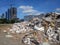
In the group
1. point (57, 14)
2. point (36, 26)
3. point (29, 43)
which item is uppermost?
point (57, 14)

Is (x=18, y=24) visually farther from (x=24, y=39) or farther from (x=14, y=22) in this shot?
(x=24, y=39)

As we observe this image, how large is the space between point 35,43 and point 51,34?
36 cm

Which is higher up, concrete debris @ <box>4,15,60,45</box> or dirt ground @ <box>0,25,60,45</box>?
concrete debris @ <box>4,15,60,45</box>

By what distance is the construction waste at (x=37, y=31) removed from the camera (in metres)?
2.73

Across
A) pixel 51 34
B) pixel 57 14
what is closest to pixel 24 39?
pixel 51 34

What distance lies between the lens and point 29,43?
2650 millimetres

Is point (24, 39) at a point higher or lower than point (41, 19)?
lower

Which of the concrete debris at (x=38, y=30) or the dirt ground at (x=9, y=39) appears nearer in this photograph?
the dirt ground at (x=9, y=39)

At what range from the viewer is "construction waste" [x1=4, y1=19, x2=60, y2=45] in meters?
2.73

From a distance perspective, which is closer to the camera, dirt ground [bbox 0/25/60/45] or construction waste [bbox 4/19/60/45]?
dirt ground [bbox 0/25/60/45]

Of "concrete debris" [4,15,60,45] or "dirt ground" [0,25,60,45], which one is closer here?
"dirt ground" [0,25,60,45]

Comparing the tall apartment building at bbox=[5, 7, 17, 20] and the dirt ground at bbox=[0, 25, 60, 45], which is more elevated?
the tall apartment building at bbox=[5, 7, 17, 20]

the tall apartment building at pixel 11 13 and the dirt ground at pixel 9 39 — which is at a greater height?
the tall apartment building at pixel 11 13

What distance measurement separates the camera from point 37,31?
9.27ft
